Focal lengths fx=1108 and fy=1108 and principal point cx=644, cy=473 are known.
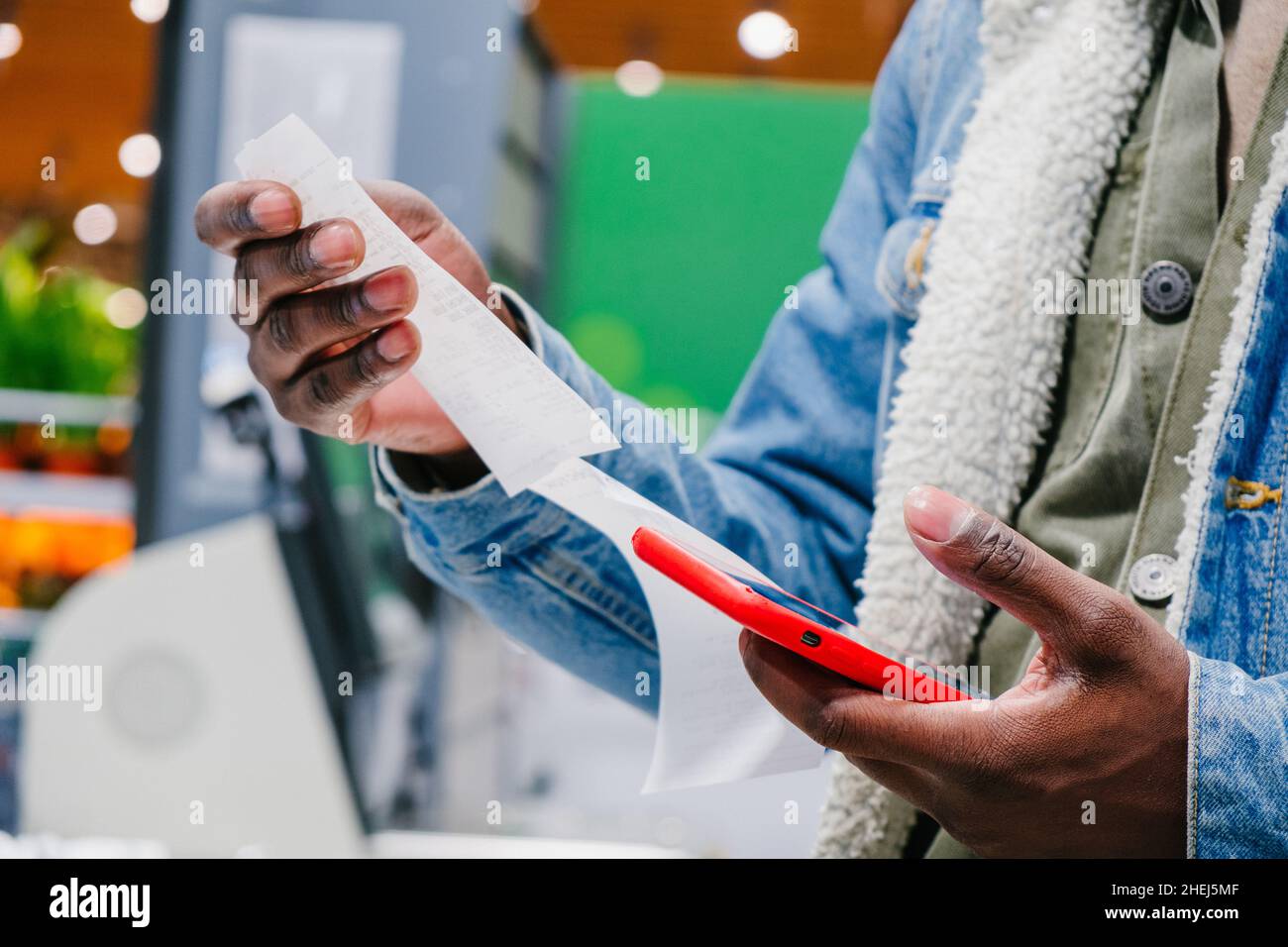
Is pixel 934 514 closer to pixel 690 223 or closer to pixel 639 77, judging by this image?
pixel 690 223

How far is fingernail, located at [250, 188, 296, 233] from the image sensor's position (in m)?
0.51

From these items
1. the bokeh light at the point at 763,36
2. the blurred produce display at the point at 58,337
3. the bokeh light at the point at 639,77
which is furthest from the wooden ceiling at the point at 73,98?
the bokeh light at the point at 763,36

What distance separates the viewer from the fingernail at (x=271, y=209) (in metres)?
0.51

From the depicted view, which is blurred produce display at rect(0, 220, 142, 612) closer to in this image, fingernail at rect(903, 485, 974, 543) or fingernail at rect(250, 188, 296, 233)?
fingernail at rect(250, 188, 296, 233)

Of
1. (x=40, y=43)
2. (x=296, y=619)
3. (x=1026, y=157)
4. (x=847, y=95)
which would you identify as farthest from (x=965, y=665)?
(x=40, y=43)

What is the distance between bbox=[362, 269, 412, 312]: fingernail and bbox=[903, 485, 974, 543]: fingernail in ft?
0.82

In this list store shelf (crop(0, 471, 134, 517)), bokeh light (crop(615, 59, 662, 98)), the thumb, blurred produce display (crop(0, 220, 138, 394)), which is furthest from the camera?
bokeh light (crop(615, 59, 662, 98))

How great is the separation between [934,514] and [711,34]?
126 inches

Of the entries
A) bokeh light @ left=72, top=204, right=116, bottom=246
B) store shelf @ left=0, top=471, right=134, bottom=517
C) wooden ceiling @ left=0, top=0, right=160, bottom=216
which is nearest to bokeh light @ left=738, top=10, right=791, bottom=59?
wooden ceiling @ left=0, top=0, right=160, bottom=216

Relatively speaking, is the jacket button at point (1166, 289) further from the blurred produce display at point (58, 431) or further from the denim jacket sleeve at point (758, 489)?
the blurred produce display at point (58, 431)

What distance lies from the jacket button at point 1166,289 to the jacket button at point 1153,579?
0.44 ft

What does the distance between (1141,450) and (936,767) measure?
23 cm

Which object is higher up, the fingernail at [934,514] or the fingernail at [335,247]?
the fingernail at [335,247]
